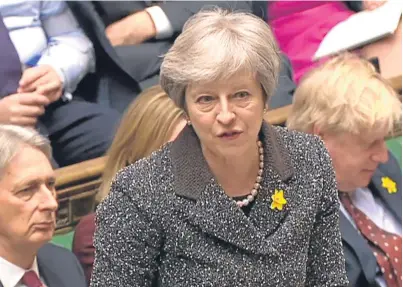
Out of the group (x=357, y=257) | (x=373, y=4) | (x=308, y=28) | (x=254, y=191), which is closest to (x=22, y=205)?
(x=254, y=191)

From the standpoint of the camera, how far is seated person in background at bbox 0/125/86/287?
1.59 metres

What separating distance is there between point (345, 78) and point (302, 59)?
71cm

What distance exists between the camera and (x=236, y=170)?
1.39m

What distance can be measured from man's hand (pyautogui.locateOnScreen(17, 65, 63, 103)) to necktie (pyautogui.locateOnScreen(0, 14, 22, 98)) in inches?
0.7

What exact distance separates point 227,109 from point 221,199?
6.0 inches

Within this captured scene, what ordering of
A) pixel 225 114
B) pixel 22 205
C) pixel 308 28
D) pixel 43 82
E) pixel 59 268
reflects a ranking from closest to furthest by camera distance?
pixel 225 114
pixel 22 205
pixel 59 268
pixel 43 82
pixel 308 28

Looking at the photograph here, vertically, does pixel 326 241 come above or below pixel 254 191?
below

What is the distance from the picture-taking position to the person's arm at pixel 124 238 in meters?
1.34

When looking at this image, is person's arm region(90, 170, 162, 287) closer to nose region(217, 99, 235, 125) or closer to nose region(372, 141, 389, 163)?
nose region(217, 99, 235, 125)

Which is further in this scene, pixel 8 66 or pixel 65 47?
pixel 65 47

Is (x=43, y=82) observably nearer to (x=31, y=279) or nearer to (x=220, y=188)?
(x=31, y=279)

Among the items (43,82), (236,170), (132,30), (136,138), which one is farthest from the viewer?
(132,30)

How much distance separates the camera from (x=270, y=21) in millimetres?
2768

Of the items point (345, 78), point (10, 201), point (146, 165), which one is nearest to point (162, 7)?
point (345, 78)
